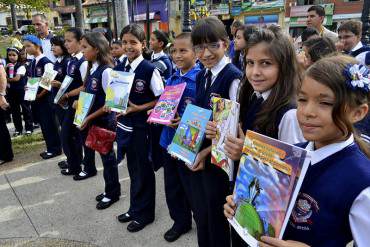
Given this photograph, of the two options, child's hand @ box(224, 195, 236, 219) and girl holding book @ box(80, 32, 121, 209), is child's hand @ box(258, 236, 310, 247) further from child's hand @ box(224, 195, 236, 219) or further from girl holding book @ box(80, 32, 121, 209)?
girl holding book @ box(80, 32, 121, 209)

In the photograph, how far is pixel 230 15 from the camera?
32.9 meters

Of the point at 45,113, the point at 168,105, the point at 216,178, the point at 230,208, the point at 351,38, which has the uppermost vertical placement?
the point at 351,38

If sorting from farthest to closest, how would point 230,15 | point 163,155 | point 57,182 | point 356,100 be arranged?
point 230,15
point 57,182
point 163,155
point 356,100

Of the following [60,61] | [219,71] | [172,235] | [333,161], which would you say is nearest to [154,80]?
[219,71]

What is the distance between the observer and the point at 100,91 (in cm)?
358

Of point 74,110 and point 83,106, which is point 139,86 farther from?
point 74,110

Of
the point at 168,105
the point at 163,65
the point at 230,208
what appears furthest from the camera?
the point at 163,65

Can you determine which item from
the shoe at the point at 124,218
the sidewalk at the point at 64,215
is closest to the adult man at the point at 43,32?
the sidewalk at the point at 64,215

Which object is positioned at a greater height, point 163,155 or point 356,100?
point 356,100

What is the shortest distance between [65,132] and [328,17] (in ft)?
93.6

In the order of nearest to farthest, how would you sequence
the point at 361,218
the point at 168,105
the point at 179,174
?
the point at 361,218 < the point at 168,105 < the point at 179,174

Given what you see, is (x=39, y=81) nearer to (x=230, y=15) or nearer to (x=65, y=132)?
(x=65, y=132)

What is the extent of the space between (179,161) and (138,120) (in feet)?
2.38

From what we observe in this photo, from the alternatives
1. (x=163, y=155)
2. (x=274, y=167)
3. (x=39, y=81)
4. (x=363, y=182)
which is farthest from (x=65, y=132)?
(x=363, y=182)
